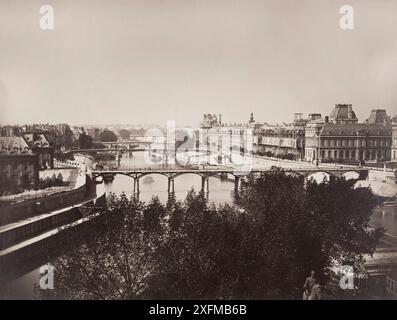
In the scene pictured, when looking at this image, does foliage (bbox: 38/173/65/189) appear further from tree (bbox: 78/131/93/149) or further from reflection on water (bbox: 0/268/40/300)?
reflection on water (bbox: 0/268/40/300)

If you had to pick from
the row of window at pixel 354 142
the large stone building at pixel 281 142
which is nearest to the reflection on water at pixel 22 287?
the large stone building at pixel 281 142

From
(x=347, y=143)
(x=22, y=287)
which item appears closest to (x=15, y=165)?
(x=22, y=287)

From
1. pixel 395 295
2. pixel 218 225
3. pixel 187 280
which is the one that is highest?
pixel 218 225

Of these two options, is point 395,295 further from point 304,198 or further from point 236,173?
point 236,173

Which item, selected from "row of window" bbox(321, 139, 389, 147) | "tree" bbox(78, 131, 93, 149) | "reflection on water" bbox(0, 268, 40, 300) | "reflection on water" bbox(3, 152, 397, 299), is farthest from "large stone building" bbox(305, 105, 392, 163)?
"reflection on water" bbox(0, 268, 40, 300)

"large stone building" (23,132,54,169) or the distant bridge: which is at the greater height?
"large stone building" (23,132,54,169)

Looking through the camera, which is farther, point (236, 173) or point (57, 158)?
point (57, 158)

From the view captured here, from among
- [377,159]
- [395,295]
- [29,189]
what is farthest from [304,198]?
[29,189]
